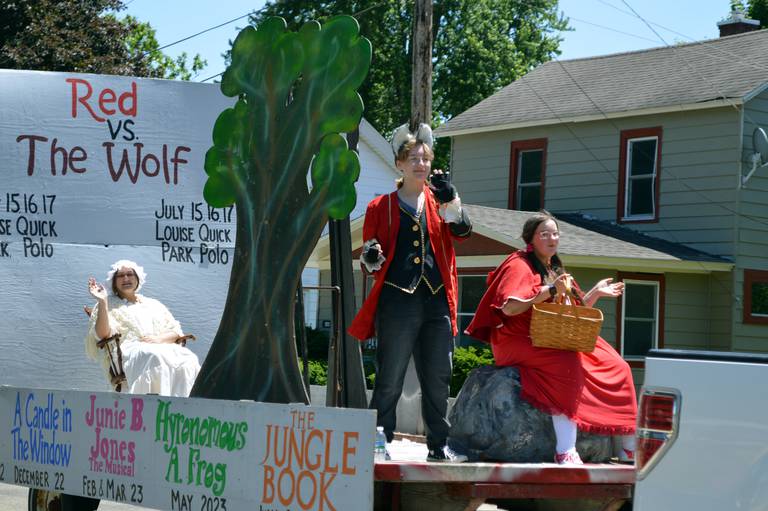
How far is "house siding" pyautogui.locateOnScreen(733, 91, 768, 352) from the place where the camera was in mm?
20109

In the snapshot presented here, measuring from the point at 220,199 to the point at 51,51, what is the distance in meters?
18.9

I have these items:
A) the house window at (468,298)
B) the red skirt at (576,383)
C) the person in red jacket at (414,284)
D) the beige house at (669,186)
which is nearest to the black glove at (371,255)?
the person in red jacket at (414,284)

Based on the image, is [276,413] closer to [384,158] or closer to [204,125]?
[204,125]

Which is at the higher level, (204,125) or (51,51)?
(51,51)

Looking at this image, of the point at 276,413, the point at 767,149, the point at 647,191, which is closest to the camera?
the point at 276,413

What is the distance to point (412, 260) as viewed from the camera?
6.08 meters

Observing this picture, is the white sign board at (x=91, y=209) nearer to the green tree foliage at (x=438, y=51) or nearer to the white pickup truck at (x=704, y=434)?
the white pickup truck at (x=704, y=434)

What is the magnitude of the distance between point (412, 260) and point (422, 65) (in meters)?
10.4

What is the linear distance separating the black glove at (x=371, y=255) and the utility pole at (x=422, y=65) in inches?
394

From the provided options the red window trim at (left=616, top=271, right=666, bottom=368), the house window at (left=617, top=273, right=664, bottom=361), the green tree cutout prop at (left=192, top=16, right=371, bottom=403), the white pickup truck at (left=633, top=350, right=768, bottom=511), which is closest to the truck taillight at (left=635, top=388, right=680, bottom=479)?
the white pickup truck at (left=633, top=350, right=768, bottom=511)

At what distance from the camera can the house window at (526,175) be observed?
2375 centimetres

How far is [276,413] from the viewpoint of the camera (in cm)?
514

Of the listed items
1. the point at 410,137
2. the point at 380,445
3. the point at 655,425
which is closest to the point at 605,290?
the point at 410,137

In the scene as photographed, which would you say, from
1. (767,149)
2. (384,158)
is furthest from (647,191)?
(384,158)
